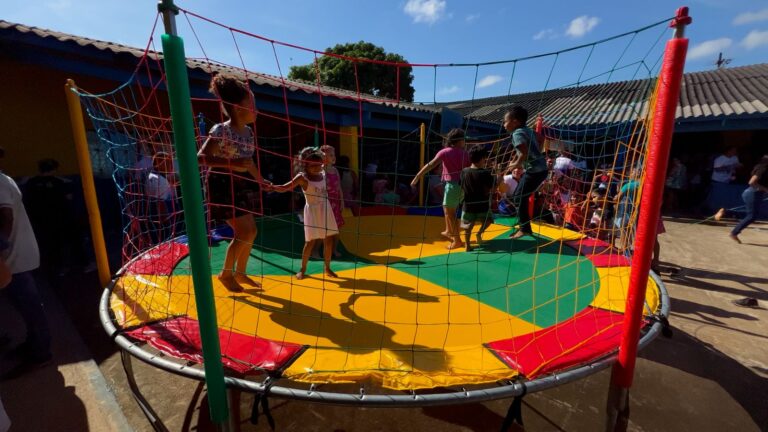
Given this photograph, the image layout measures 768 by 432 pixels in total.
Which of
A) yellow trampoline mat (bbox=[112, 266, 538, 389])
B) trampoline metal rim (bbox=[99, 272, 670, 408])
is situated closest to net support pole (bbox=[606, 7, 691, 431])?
trampoline metal rim (bbox=[99, 272, 670, 408])

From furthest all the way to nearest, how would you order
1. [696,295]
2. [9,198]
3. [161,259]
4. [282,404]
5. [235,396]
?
1. [696,295]
2. [161,259]
3. [282,404]
4. [9,198]
5. [235,396]

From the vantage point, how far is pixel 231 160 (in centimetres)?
246

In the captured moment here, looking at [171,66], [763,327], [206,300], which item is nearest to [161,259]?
[206,300]

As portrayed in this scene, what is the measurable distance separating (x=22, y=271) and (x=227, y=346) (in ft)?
5.41

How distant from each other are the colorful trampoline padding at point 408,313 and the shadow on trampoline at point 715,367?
0.64 m

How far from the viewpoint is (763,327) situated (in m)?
3.42

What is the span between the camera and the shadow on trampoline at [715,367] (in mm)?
2445

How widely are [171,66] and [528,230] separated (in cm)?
442

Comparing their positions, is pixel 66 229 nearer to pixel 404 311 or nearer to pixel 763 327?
pixel 404 311

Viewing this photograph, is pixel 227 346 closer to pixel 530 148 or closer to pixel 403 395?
pixel 403 395

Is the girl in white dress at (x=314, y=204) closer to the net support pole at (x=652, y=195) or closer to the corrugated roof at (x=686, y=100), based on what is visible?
the net support pole at (x=652, y=195)

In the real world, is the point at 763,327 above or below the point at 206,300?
below

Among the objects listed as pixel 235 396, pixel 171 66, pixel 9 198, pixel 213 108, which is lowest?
pixel 235 396

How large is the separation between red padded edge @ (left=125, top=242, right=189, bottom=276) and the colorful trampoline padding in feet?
0.05
